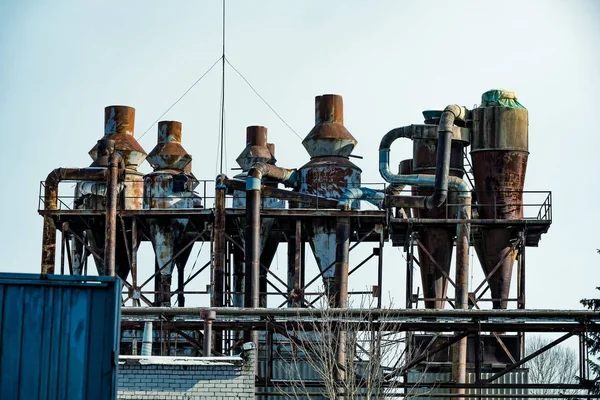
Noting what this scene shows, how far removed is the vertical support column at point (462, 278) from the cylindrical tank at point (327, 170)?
3.24m

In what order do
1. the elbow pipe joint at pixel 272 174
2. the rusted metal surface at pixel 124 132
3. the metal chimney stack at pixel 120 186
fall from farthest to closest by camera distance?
the rusted metal surface at pixel 124 132
the metal chimney stack at pixel 120 186
the elbow pipe joint at pixel 272 174

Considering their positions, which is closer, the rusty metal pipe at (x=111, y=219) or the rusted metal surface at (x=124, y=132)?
the rusty metal pipe at (x=111, y=219)

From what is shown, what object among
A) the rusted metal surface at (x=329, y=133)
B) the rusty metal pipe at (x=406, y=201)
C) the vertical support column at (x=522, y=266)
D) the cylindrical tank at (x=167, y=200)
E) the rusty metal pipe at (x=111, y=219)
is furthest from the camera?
the cylindrical tank at (x=167, y=200)

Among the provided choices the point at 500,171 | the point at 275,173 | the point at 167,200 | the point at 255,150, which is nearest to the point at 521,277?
the point at 500,171

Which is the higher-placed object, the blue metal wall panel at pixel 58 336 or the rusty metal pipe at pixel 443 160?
the rusty metal pipe at pixel 443 160

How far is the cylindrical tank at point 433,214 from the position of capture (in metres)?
38.2

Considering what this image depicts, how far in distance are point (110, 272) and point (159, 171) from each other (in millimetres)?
4409

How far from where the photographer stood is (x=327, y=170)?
131ft

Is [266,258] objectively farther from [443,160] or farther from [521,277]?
[521,277]

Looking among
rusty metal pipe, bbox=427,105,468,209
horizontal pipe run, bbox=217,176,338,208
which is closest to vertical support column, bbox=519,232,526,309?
rusty metal pipe, bbox=427,105,468,209

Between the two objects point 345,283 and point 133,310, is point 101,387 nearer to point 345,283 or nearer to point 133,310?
point 133,310

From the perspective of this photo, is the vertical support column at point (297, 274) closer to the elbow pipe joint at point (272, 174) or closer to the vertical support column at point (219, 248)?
the elbow pipe joint at point (272, 174)

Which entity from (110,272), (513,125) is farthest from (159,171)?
(513,125)

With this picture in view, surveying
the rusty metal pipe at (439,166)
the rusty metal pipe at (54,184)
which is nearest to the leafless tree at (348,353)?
the rusty metal pipe at (439,166)
